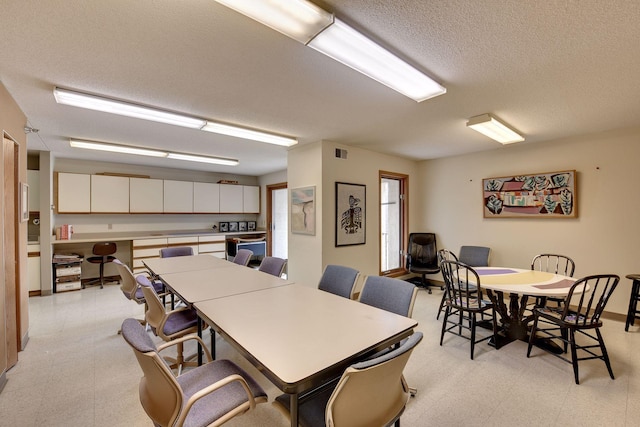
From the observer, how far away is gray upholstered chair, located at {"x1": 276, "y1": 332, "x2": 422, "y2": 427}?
103 centimetres

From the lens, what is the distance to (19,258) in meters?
2.70

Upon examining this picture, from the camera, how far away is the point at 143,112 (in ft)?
9.04

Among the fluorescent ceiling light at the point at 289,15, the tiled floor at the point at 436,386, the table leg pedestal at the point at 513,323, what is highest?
the fluorescent ceiling light at the point at 289,15

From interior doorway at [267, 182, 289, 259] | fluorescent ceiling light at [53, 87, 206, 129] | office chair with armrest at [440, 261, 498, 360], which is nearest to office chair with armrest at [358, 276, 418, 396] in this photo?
office chair with armrest at [440, 261, 498, 360]

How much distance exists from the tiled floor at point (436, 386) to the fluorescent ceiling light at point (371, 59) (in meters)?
2.34

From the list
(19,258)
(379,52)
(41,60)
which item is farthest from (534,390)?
(19,258)

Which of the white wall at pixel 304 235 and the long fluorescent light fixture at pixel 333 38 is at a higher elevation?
the long fluorescent light fixture at pixel 333 38

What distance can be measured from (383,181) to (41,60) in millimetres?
4754

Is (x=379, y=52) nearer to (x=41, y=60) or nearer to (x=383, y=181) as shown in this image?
(x=41, y=60)

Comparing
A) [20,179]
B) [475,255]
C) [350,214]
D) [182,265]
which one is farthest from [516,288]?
[20,179]

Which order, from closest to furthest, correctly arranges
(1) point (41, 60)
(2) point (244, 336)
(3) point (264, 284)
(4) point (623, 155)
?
(2) point (244, 336) < (1) point (41, 60) < (3) point (264, 284) < (4) point (623, 155)

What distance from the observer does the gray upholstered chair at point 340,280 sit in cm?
244

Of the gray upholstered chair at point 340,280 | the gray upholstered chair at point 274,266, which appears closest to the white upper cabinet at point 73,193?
the gray upholstered chair at point 274,266

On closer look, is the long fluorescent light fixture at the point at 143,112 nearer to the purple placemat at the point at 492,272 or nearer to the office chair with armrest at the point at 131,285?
the office chair with armrest at the point at 131,285
